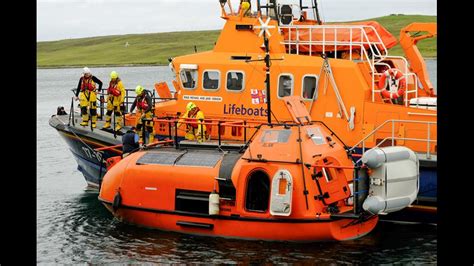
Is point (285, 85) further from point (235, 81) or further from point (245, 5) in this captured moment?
point (245, 5)

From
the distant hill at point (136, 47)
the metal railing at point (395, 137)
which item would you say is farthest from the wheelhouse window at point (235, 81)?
the distant hill at point (136, 47)

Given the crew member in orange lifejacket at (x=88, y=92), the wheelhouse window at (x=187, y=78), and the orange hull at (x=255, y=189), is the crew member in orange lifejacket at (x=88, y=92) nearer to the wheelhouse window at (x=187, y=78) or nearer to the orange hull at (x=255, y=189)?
the wheelhouse window at (x=187, y=78)

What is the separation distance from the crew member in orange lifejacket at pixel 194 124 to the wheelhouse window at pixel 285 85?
5.08 feet

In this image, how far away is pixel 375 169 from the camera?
11.4 metres

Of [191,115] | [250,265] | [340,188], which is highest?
[191,115]

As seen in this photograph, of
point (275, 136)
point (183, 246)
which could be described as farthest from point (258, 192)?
point (183, 246)

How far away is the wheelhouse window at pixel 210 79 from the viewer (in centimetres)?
1491

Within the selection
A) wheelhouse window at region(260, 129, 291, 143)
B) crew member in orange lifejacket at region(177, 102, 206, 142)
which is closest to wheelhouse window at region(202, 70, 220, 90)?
crew member in orange lifejacket at region(177, 102, 206, 142)

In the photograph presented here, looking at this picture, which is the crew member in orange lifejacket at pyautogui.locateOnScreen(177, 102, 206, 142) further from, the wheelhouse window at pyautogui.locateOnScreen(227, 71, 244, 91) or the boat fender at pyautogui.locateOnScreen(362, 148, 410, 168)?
the boat fender at pyautogui.locateOnScreen(362, 148, 410, 168)

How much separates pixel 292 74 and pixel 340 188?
304cm
